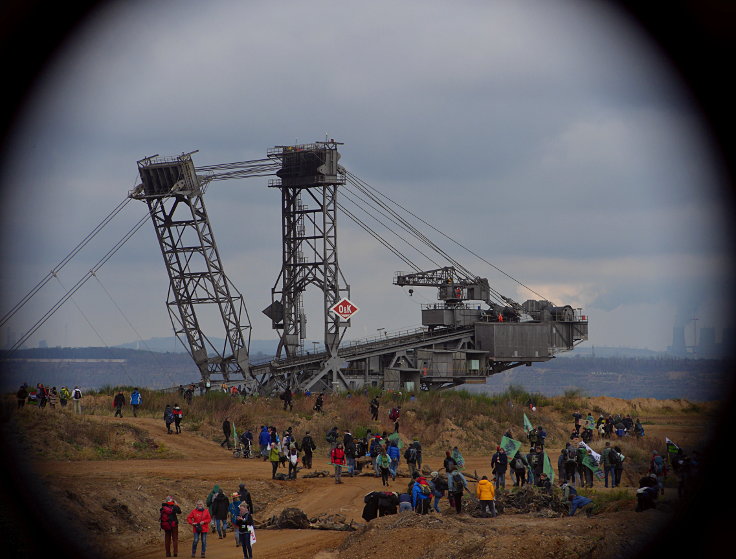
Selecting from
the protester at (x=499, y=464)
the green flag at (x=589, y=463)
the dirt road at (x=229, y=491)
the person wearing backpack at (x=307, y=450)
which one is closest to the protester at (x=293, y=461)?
the dirt road at (x=229, y=491)

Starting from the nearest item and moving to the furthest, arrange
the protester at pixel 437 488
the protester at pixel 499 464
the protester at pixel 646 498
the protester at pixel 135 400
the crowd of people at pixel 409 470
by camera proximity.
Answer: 1. the protester at pixel 646 498
2. the crowd of people at pixel 409 470
3. the protester at pixel 437 488
4. the protester at pixel 499 464
5. the protester at pixel 135 400

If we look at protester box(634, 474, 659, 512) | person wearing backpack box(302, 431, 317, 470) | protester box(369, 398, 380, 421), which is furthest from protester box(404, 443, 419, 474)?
protester box(369, 398, 380, 421)

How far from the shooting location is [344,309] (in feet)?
217

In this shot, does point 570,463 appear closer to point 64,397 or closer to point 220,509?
point 220,509

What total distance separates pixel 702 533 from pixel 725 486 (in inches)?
222

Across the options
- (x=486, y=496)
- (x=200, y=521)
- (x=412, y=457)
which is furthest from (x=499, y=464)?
(x=200, y=521)

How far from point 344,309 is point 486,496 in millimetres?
35579

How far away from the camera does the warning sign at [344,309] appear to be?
216 feet

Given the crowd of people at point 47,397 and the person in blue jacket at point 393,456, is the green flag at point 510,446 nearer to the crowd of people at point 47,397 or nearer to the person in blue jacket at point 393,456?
the person in blue jacket at point 393,456

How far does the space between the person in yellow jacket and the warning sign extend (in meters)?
35.1

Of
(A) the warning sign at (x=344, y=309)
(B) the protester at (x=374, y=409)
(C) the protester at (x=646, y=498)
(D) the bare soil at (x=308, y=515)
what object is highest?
(A) the warning sign at (x=344, y=309)

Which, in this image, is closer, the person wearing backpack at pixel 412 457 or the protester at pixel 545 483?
the protester at pixel 545 483

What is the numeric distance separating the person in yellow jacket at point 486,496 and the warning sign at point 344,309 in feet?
115

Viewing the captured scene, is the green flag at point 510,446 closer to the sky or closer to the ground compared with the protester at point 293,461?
closer to the sky
